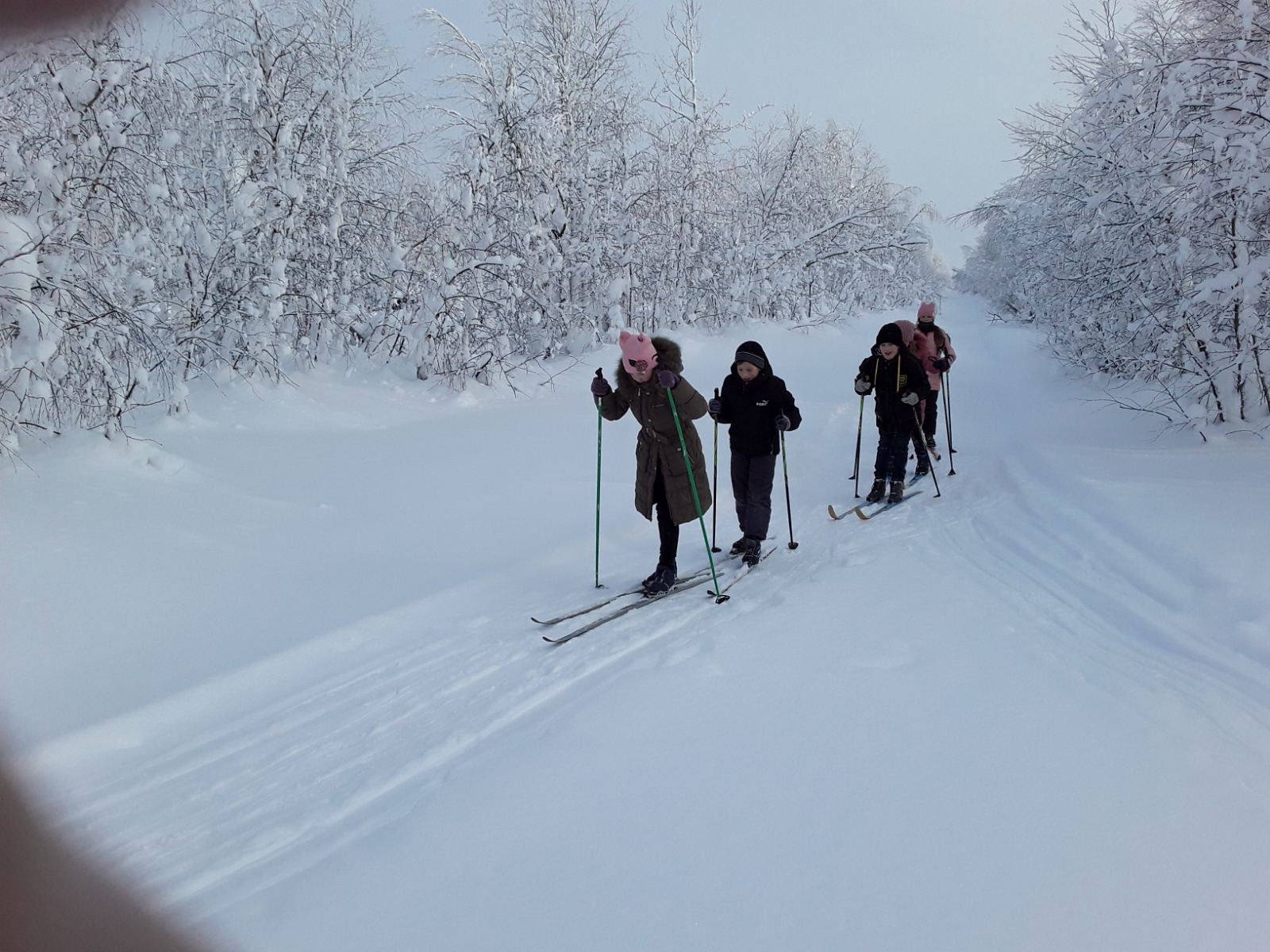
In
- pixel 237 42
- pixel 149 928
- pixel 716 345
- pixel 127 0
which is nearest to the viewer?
pixel 127 0

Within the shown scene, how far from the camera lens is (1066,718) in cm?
327

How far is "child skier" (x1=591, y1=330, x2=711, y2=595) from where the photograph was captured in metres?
5.23


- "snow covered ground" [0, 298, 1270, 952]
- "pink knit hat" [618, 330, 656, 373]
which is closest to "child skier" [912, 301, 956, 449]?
"snow covered ground" [0, 298, 1270, 952]

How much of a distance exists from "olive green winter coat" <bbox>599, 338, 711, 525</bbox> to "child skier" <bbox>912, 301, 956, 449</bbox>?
4797 mm

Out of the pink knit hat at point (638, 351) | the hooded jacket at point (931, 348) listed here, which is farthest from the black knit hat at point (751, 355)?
the hooded jacket at point (931, 348)


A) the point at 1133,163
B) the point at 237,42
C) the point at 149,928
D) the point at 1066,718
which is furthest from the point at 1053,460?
the point at 237,42

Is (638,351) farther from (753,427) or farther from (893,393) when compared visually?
(893,393)

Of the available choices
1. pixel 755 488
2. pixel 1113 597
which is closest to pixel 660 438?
pixel 755 488

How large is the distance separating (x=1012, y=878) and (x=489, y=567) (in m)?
4.26

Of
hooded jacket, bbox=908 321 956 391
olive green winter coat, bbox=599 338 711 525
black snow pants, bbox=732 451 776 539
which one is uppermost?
hooded jacket, bbox=908 321 956 391

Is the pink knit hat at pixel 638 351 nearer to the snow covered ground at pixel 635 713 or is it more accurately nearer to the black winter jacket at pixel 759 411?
the black winter jacket at pixel 759 411

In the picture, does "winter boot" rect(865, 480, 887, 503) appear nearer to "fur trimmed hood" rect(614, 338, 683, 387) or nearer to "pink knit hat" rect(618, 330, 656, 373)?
"fur trimmed hood" rect(614, 338, 683, 387)

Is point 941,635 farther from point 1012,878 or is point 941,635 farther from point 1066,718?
point 1012,878

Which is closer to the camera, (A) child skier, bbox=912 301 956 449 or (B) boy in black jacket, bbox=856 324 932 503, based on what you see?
(B) boy in black jacket, bbox=856 324 932 503
